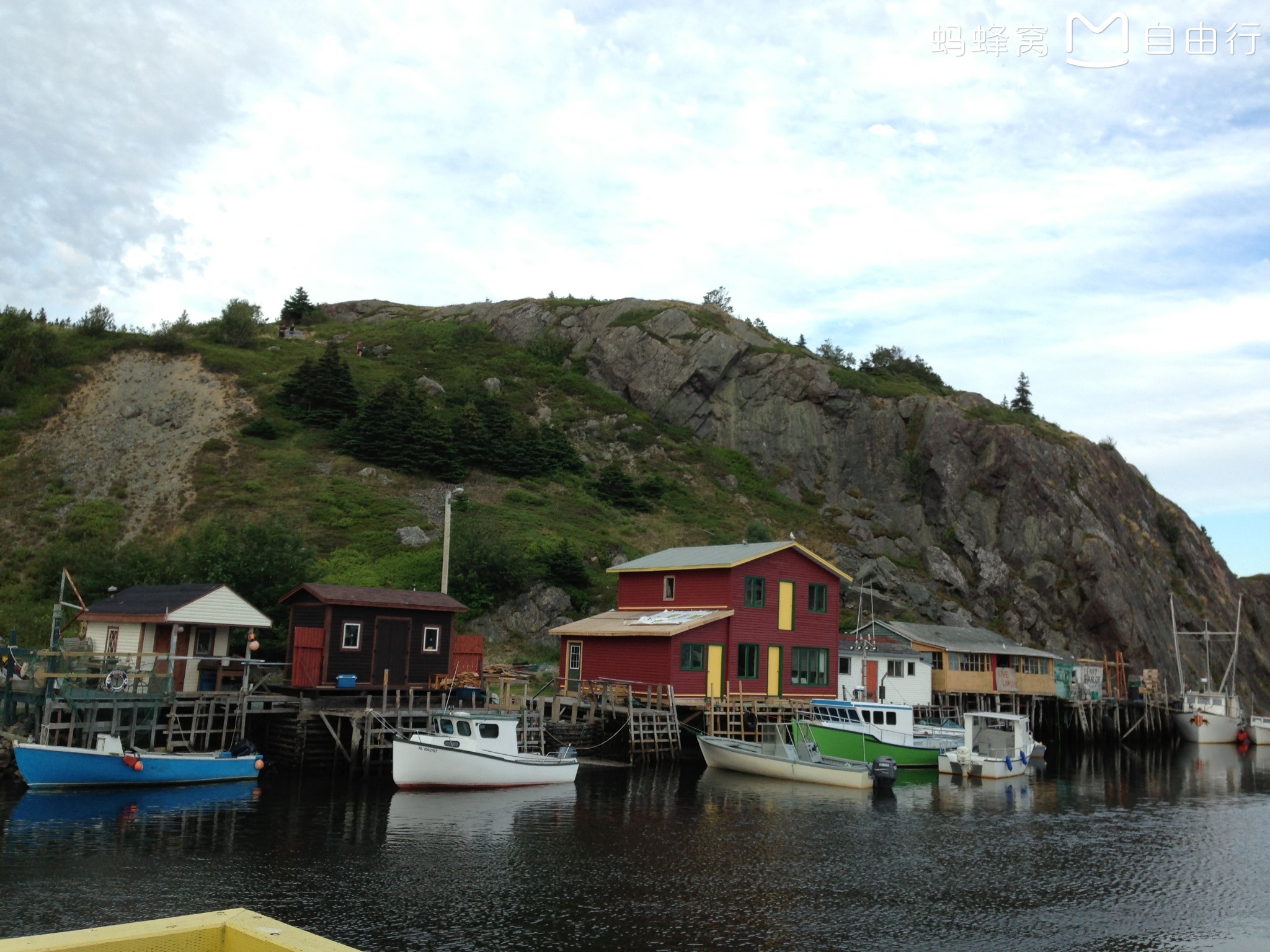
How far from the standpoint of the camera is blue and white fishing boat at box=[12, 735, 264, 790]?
99.8 feet

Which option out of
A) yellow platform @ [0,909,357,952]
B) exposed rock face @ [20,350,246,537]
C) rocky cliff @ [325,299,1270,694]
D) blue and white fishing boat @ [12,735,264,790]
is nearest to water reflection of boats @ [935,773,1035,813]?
blue and white fishing boat @ [12,735,264,790]

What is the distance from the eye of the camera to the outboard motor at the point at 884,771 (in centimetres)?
3794

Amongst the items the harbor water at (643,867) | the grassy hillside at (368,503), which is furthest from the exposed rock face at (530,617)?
the harbor water at (643,867)

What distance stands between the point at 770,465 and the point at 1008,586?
85.2 ft

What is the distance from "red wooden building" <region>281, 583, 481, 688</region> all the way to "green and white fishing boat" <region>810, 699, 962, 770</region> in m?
16.6

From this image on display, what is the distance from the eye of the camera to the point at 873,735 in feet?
146

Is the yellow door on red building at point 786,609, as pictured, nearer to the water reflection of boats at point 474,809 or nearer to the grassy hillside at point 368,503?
the grassy hillside at point 368,503

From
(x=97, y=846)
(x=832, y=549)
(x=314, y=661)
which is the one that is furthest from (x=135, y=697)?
(x=832, y=549)

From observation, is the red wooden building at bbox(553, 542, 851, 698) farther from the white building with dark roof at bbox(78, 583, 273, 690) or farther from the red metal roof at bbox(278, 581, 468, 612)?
the white building with dark roof at bbox(78, 583, 273, 690)

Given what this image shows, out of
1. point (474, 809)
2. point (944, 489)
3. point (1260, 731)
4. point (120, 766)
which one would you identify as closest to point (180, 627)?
point (120, 766)

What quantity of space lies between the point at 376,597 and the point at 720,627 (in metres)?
16.3

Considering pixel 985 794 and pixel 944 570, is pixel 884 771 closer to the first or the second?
pixel 985 794

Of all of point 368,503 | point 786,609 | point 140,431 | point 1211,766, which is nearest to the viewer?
point 786,609

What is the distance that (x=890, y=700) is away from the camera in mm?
58281
